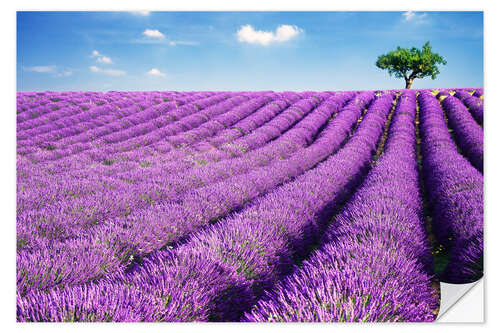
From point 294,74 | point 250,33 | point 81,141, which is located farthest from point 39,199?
point 81,141

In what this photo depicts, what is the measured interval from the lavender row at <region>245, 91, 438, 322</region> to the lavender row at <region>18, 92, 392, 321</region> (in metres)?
0.20

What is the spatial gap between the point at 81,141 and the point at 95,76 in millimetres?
6796

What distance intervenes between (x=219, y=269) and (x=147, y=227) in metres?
1.03

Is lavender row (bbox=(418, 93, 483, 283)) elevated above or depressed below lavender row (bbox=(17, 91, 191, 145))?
below

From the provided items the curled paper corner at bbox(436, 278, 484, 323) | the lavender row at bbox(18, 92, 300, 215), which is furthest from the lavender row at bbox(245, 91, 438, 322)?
the lavender row at bbox(18, 92, 300, 215)

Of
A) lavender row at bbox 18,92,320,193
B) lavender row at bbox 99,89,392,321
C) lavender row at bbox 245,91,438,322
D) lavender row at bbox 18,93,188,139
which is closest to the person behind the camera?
lavender row at bbox 245,91,438,322

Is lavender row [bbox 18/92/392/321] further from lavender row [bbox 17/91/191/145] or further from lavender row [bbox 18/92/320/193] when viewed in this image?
lavender row [bbox 17/91/191/145]

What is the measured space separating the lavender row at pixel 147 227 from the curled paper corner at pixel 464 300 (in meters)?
2.14

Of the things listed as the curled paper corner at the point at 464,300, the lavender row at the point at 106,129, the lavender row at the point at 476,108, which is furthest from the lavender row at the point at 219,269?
the lavender row at the point at 106,129

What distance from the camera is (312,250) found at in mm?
2830

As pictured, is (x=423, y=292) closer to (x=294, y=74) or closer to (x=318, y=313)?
(x=318, y=313)

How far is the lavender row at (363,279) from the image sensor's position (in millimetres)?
1451

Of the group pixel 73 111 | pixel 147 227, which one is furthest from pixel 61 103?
pixel 147 227

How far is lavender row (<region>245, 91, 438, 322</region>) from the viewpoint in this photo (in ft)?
4.76
